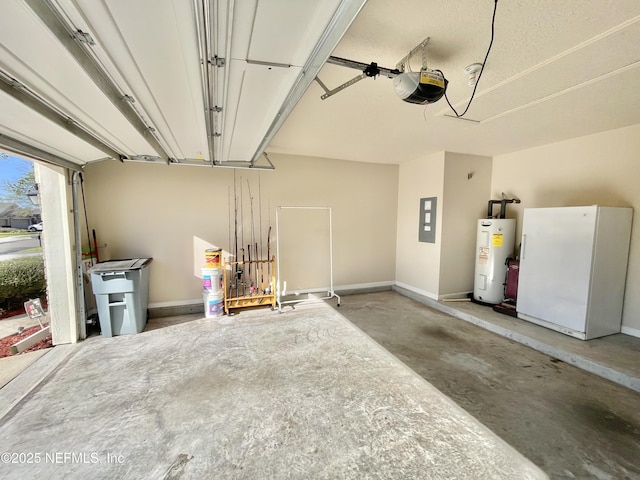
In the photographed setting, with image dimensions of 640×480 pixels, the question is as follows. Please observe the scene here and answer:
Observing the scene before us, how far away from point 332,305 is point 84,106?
3.85 meters

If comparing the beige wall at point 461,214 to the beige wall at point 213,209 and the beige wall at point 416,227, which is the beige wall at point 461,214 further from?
the beige wall at point 213,209

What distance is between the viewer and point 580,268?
3.00 metres

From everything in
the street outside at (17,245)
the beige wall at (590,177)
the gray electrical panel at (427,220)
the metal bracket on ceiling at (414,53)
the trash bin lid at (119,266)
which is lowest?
the trash bin lid at (119,266)

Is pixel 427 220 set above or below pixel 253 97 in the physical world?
below

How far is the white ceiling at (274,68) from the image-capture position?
3.63ft

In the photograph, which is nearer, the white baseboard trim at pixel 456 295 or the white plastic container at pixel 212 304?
the white plastic container at pixel 212 304

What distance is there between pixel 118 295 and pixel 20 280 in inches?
61.8

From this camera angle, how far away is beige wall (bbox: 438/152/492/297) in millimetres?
Result: 4355

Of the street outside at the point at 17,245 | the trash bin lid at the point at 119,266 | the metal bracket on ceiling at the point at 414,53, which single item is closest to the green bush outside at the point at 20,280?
the street outside at the point at 17,245

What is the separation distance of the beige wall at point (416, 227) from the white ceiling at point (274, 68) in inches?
54.9

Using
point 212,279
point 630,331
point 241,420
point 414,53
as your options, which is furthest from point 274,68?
point 630,331

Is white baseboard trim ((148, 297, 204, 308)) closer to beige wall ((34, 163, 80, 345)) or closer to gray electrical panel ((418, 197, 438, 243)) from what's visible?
beige wall ((34, 163, 80, 345))

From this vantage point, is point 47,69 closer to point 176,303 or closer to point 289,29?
point 289,29

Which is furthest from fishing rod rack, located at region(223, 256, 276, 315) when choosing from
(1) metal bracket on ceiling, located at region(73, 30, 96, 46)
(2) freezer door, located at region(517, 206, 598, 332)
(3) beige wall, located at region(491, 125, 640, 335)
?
(3) beige wall, located at region(491, 125, 640, 335)
